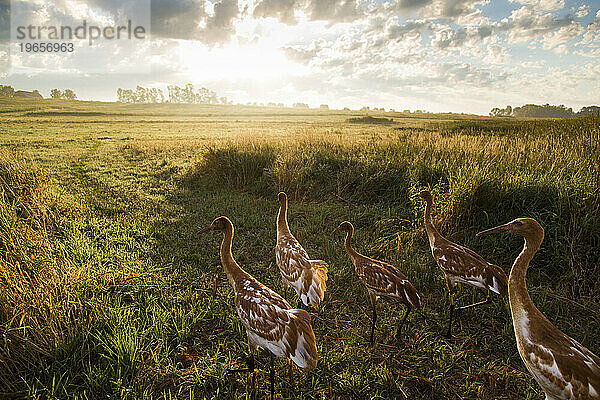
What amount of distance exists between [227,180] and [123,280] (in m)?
7.04

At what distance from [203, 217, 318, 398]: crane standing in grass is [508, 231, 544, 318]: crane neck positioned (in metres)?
2.07

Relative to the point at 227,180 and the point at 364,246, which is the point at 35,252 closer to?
the point at 364,246

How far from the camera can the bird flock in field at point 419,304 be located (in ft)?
8.75

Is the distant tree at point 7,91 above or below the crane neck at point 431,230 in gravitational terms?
above

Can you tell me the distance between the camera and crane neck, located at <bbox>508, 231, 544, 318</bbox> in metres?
2.94

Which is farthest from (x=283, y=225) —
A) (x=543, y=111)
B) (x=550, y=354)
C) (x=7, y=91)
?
(x=7, y=91)

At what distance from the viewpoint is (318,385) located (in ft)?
11.8

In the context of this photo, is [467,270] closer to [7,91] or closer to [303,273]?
[303,273]

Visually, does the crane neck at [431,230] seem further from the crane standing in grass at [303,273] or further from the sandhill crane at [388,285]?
the crane standing in grass at [303,273]

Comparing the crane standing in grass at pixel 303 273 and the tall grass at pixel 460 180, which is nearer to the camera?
the crane standing in grass at pixel 303 273

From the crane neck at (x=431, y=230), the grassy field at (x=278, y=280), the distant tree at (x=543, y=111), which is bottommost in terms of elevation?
the grassy field at (x=278, y=280)

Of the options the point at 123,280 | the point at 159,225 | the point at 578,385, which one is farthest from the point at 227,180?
the point at 578,385

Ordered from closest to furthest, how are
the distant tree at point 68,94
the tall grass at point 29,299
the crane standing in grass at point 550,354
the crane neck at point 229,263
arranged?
the crane standing in grass at point 550,354, the tall grass at point 29,299, the crane neck at point 229,263, the distant tree at point 68,94

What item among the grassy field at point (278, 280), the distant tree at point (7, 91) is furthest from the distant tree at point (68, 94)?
the grassy field at point (278, 280)
